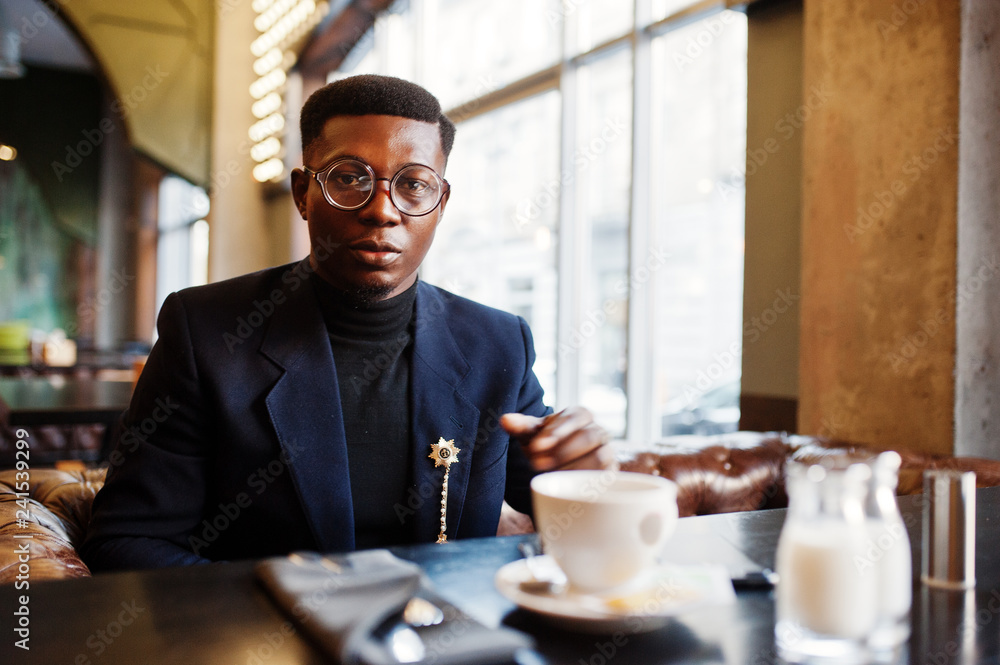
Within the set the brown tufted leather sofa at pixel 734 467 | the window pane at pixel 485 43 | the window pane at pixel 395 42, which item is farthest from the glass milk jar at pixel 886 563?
the window pane at pixel 395 42

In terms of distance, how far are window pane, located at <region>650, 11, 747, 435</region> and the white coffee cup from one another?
2822 millimetres

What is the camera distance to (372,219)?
1.36 meters

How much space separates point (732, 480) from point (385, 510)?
1.30m

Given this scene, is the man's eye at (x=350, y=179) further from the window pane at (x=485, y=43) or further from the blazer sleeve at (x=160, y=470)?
the window pane at (x=485, y=43)

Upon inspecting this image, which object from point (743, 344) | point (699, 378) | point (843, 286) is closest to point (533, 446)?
point (843, 286)

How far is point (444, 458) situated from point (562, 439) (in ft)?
1.53

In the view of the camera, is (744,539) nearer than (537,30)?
Yes

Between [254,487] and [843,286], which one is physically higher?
[843,286]

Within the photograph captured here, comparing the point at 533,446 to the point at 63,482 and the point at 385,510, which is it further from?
the point at 63,482

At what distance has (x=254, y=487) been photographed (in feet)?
4.32

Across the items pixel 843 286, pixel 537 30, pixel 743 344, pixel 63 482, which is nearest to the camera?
pixel 63 482

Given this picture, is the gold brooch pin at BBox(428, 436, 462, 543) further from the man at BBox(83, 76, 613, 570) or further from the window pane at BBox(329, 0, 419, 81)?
the window pane at BBox(329, 0, 419, 81)

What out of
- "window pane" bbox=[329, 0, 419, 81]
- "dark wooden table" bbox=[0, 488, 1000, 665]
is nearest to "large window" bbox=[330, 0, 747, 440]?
"window pane" bbox=[329, 0, 419, 81]

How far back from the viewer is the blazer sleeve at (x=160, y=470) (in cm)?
118
